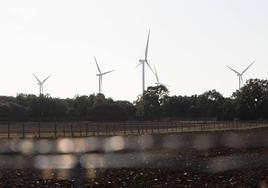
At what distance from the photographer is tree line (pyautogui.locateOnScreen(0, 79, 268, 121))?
388ft

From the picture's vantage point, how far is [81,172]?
708 cm

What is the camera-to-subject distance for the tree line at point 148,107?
118 meters

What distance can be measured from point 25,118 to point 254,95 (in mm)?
62598

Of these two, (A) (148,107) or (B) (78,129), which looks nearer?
(B) (78,129)

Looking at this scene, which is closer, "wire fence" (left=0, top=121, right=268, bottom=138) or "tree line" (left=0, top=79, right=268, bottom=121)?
"wire fence" (left=0, top=121, right=268, bottom=138)

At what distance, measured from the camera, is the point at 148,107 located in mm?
160125

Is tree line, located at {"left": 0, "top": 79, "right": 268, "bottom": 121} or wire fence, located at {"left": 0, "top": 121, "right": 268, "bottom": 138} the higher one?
tree line, located at {"left": 0, "top": 79, "right": 268, "bottom": 121}

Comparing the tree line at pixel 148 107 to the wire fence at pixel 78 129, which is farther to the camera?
the tree line at pixel 148 107

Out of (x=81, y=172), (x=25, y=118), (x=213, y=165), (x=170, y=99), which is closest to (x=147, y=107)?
(x=170, y=99)

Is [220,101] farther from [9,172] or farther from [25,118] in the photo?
[9,172]

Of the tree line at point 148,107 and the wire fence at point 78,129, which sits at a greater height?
the tree line at point 148,107

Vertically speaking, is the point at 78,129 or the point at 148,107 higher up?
the point at 148,107

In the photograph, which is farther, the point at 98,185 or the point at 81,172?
the point at 98,185

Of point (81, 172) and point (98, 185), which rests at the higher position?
point (81, 172)
